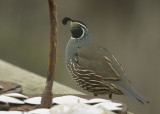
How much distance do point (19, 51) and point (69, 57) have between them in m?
2.64

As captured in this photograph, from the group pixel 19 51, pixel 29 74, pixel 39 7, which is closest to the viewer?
pixel 29 74

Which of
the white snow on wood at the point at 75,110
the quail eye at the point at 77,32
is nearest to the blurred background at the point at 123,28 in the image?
the quail eye at the point at 77,32

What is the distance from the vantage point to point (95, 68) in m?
2.34

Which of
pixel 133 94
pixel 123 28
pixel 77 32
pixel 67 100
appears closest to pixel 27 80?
pixel 77 32

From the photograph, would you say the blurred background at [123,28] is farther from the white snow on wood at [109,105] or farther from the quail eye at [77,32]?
the white snow on wood at [109,105]

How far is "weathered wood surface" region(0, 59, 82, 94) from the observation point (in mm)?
2490

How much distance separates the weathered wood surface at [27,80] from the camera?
2.49 meters

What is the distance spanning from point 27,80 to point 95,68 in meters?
0.44

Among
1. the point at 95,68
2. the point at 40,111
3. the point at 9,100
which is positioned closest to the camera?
the point at 40,111

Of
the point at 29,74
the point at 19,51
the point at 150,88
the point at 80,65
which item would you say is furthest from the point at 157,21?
the point at 19,51

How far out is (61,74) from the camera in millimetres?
4586

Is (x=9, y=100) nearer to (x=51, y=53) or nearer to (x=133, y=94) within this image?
(x=51, y=53)

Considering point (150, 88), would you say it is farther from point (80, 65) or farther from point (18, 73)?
point (80, 65)

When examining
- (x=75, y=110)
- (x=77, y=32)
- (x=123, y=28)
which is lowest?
(x=75, y=110)
